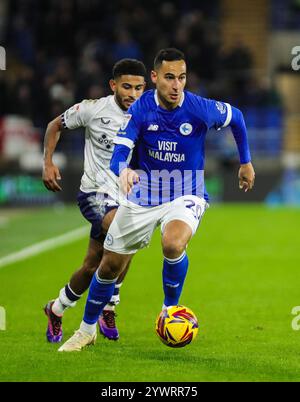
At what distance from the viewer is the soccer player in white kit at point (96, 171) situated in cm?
797

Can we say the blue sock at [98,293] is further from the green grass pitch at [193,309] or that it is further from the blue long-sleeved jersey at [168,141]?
the blue long-sleeved jersey at [168,141]

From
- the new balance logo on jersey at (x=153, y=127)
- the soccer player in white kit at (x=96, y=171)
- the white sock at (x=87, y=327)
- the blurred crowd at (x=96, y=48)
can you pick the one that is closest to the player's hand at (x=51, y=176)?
the soccer player in white kit at (x=96, y=171)

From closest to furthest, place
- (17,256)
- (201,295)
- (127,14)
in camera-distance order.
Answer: (201,295), (17,256), (127,14)

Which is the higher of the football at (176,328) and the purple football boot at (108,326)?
the football at (176,328)

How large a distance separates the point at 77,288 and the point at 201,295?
9.66 feet

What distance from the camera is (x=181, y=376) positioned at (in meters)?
6.34

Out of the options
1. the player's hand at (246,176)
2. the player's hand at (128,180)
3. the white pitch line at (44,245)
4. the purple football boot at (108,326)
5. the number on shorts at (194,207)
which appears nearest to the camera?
the player's hand at (128,180)

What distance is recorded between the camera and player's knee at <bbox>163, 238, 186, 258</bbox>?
705cm

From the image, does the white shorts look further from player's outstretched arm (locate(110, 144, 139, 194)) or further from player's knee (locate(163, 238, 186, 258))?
player's outstretched arm (locate(110, 144, 139, 194))

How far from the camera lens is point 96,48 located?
25672 mm

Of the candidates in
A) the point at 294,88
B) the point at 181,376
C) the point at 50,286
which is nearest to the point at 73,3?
the point at 294,88

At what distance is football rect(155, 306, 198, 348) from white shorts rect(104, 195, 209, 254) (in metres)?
0.60

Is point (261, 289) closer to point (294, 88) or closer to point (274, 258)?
point (274, 258)

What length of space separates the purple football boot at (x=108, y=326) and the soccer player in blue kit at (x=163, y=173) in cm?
59
